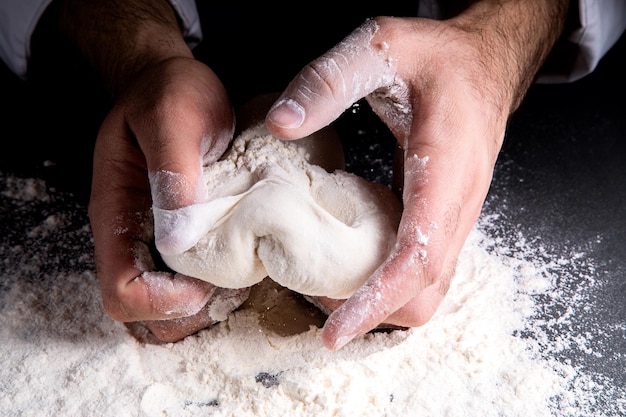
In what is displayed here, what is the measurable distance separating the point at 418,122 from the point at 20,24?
2.75 feet

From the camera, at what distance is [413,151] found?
0.96 m

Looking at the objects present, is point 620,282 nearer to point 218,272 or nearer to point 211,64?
point 218,272

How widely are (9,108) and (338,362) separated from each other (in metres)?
1.07

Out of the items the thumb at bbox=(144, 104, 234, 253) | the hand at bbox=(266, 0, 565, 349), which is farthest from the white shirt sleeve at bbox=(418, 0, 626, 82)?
the thumb at bbox=(144, 104, 234, 253)

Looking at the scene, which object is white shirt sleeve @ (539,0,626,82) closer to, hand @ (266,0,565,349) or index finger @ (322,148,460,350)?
hand @ (266,0,565,349)

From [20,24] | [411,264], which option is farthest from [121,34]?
[411,264]

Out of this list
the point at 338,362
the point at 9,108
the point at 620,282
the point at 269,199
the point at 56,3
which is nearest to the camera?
the point at 269,199

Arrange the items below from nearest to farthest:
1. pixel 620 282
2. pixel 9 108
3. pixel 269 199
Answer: pixel 269 199 → pixel 620 282 → pixel 9 108

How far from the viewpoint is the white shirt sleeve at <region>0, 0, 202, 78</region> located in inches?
51.6

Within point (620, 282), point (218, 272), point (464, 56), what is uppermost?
point (464, 56)

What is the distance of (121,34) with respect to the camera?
51.0 inches

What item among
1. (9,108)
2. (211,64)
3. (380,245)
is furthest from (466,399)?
(9,108)

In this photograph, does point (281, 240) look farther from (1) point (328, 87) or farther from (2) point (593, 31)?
(2) point (593, 31)

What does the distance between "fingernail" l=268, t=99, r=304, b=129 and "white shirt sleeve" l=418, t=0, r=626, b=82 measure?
2.15 feet
